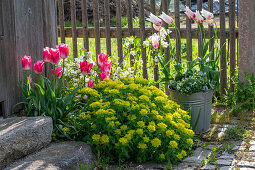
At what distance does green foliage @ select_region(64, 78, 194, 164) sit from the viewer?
3.09 metres

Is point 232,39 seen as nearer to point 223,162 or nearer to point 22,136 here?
point 223,162

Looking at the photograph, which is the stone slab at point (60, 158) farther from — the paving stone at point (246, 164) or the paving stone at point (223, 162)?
the paving stone at point (246, 164)

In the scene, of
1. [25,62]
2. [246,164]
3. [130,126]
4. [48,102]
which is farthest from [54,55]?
[246,164]

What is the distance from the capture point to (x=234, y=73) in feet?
17.4

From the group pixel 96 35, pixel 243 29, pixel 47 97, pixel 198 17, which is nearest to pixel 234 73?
pixel 243 29

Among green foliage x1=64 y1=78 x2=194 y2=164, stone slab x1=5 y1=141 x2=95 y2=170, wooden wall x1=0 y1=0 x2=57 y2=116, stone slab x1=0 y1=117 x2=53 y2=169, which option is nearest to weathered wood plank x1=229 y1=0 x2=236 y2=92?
green foliage x1=64 y1=78 x2=194 y2=164

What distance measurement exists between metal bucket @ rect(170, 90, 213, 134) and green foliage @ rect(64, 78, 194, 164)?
52 centimetres

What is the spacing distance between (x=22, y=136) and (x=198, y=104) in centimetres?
193

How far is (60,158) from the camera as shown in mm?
2887

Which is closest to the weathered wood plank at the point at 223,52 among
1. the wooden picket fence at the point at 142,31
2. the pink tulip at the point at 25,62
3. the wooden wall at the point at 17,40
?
the wooden picket fence at the point at 142,31

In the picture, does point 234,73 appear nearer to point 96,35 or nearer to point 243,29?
point 243,29

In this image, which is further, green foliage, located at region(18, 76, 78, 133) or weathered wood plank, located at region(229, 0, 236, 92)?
weathered wood plank, located at region(229, 0, 236, 92)

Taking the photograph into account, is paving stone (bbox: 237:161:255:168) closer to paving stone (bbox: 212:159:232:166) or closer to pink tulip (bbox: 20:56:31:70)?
paving stone (bbox: 212:159:232:166)

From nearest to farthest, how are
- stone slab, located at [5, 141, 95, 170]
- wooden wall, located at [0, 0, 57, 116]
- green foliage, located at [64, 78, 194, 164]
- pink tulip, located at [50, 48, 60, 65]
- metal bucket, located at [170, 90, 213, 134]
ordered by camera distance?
1. stone slab, located at [5, 141, 95, 170]
2. green foliage, located at [64, 78, 194, 164]
3. pink tulip, located at [50, 48, 60, 65]
4. wooden wall, located at [0, 0, 57, 116]
5. metal bucket, located at [170, 90, 213, 134]
